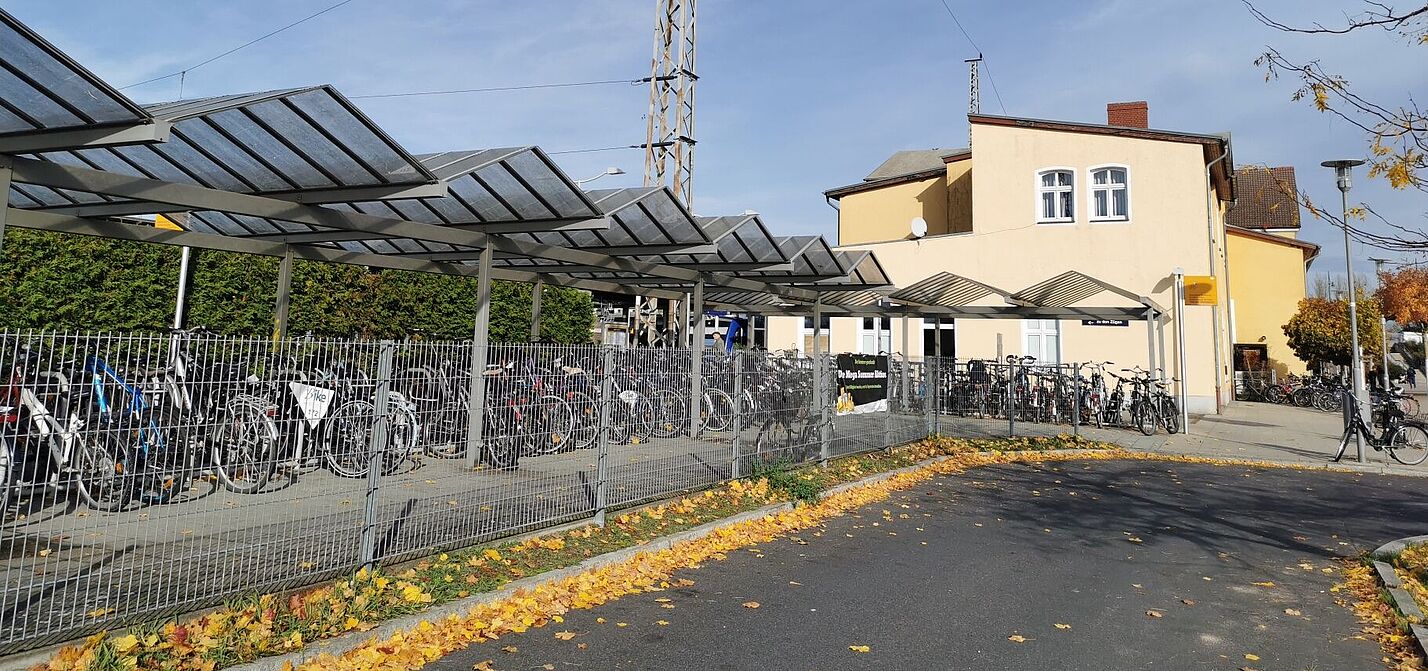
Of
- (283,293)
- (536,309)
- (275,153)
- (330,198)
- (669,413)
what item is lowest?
(669,413)

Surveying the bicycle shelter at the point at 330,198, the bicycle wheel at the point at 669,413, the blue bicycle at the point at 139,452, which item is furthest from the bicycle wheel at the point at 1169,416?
the blue bicycle at the point at 139,452

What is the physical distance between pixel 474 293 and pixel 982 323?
14.7 metres

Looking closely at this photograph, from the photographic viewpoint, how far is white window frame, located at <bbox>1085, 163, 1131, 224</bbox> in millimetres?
21511

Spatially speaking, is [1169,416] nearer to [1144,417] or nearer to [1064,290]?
[1144,417]

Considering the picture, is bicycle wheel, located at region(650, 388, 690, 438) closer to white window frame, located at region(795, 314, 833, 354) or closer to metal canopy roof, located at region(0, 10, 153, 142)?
metal canopy roof, located at region(0, 10, 153, 142)

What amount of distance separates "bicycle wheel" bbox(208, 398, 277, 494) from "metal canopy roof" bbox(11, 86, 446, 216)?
2.23m

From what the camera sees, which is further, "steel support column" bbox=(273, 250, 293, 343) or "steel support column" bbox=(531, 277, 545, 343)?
"steel support column" bbox=(531, 277, 545, 343)

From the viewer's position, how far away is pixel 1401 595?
210 inches

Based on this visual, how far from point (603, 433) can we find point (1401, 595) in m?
5.87

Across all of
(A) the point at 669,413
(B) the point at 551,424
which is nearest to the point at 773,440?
(A) the point at 669,413

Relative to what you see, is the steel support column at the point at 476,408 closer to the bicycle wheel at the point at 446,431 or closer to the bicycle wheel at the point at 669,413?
the bicycle wheel at the point at 446,431

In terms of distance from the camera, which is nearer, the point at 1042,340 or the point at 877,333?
the point at 1042,340

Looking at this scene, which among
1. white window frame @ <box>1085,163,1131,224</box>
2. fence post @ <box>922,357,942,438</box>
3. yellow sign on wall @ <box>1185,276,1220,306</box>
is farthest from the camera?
white window frame @ <box>1085,163,1131,224</box>

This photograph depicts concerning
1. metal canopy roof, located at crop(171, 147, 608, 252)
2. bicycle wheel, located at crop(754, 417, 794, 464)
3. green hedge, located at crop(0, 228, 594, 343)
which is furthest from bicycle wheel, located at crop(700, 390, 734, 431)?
green hedge, located at crop(0, 228, 594, 343)
